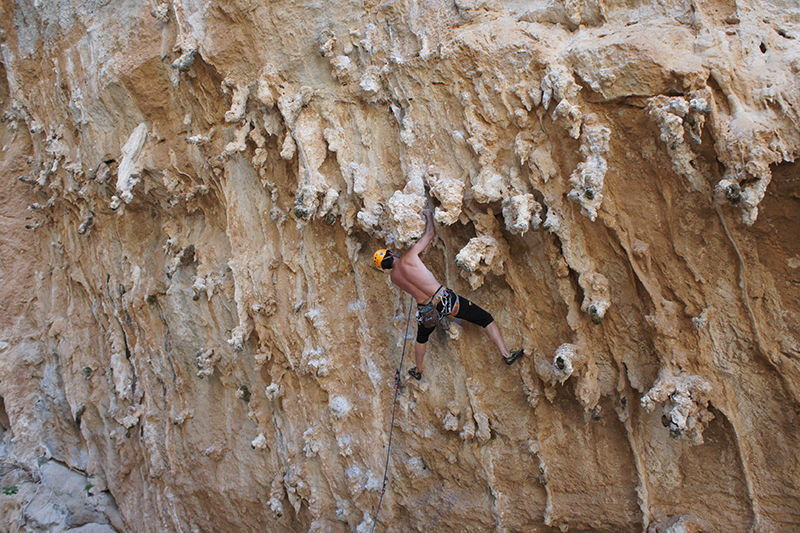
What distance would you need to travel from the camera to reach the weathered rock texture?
324cm

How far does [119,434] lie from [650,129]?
18.8 feet

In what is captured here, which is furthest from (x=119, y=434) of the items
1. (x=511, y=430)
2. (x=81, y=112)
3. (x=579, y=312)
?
(x=579, y=312)

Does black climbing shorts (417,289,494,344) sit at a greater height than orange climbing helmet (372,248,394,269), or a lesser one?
lesser

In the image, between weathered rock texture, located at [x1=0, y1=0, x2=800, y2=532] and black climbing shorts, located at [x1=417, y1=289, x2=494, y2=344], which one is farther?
black climbing shorts, located at [x1=417, y1=289, x2=494, y2=344]

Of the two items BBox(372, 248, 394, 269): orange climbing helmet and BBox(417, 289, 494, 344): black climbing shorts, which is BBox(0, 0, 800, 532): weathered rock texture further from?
BBox(372, 248, 394, 269): orange climbing helmet

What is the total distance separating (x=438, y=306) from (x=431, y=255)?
441 millimetres

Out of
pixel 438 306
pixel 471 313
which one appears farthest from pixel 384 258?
pixel 471 313

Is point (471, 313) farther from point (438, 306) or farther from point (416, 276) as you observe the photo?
point (416, 276)

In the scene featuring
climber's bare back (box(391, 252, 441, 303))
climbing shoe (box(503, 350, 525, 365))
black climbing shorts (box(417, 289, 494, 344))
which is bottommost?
climbing shoe (box(503, 350, 525, 365))

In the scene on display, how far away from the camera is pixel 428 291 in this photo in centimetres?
374

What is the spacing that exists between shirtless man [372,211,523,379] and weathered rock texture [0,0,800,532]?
0.44 feet

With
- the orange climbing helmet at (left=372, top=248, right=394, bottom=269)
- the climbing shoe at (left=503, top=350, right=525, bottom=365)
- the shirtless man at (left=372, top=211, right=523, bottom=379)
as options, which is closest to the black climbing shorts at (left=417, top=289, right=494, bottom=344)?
the shirtless man at (left=372, top=211, right=523, bottom=379)

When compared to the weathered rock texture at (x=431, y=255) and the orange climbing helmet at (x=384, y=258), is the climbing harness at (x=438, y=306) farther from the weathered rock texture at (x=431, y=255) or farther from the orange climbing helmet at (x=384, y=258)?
the orange climbing helmet at (x=384, y=258)

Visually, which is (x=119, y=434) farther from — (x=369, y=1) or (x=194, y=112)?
(x=369, y=1)
